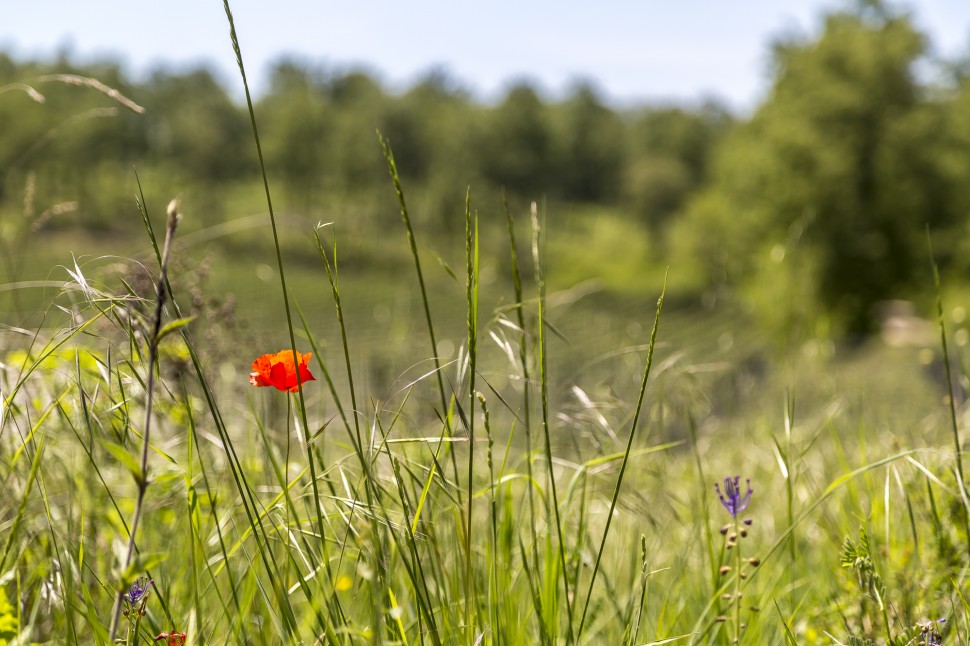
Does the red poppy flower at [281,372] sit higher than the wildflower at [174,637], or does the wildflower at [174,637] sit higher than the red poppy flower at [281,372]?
the red poppy flower at [281,372]

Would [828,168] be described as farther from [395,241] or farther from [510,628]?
[395,241]

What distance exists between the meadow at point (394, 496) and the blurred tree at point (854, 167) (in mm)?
27368

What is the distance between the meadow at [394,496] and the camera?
96 centimetres

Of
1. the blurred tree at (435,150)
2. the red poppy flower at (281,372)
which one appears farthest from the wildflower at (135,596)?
the blurred tree at (435,150)

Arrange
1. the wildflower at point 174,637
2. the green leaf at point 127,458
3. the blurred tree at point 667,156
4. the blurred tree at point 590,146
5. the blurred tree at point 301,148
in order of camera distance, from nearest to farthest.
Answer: the green leaf at point 127,458 < the wildflower at point 174,637 < the blurred tree at point 301,148 < the blurred tree at point 667,156 < the blurred tree at point 590,146

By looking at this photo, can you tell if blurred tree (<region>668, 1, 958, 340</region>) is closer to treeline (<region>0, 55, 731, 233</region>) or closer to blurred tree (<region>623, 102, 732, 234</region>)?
treeline (<region>0, 55, 731, 233</region>)

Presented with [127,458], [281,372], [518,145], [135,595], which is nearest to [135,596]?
[135,595]

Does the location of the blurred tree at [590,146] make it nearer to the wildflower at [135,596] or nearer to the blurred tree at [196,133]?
the blurred tree at [196,133]

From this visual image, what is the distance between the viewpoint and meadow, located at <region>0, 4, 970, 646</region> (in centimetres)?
96

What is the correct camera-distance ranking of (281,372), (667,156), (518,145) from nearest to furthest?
(281,372) < (518,145) < (667,156)

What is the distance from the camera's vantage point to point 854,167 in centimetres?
2925

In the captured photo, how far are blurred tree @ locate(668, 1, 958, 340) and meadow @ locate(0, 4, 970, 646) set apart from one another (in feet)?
89.8

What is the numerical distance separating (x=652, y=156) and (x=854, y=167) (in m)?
41.5

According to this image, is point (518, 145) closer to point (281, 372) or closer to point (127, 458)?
point (281, 372)
